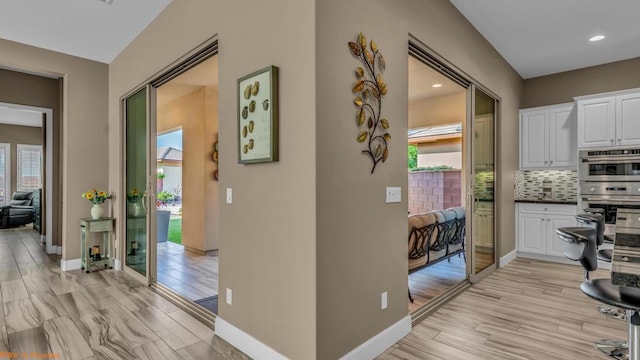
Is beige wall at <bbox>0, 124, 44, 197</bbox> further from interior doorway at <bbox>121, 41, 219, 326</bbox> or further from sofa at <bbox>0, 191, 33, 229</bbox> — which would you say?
interior doorway at <bbox>121, 41, 219, 326</bbox>

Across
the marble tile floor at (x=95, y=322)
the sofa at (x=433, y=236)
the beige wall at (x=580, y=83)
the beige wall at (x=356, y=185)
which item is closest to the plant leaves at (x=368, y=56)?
the beige wall at (x=356, y=185)

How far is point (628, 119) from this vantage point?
4.34 meters

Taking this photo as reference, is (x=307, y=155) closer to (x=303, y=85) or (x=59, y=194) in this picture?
(x=303, y=85)

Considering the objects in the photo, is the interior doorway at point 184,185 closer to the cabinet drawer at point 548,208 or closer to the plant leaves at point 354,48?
the plant leaves at point 354,48

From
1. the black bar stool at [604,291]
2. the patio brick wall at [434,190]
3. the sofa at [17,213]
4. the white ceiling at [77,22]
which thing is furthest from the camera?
the sofa at [17,213]

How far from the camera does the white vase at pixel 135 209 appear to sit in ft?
13.5

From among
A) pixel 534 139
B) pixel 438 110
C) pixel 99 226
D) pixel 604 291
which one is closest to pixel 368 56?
pixel 604 291

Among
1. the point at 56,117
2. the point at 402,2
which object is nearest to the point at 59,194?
the point at 56,117

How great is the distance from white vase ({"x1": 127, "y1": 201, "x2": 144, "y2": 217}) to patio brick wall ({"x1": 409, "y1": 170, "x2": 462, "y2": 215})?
5.72 m

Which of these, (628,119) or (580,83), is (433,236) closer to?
(628,119)

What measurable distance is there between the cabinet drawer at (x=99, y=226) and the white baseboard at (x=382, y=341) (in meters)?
3.95

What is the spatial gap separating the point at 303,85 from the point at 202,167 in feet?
14.3

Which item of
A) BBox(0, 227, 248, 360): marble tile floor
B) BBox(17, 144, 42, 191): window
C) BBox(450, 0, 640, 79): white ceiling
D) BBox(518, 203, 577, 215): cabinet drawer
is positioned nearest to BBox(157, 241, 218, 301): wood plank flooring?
BBox(0, 227, 248, 360): marble tile floor

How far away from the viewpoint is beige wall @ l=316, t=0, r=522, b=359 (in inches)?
74.7
